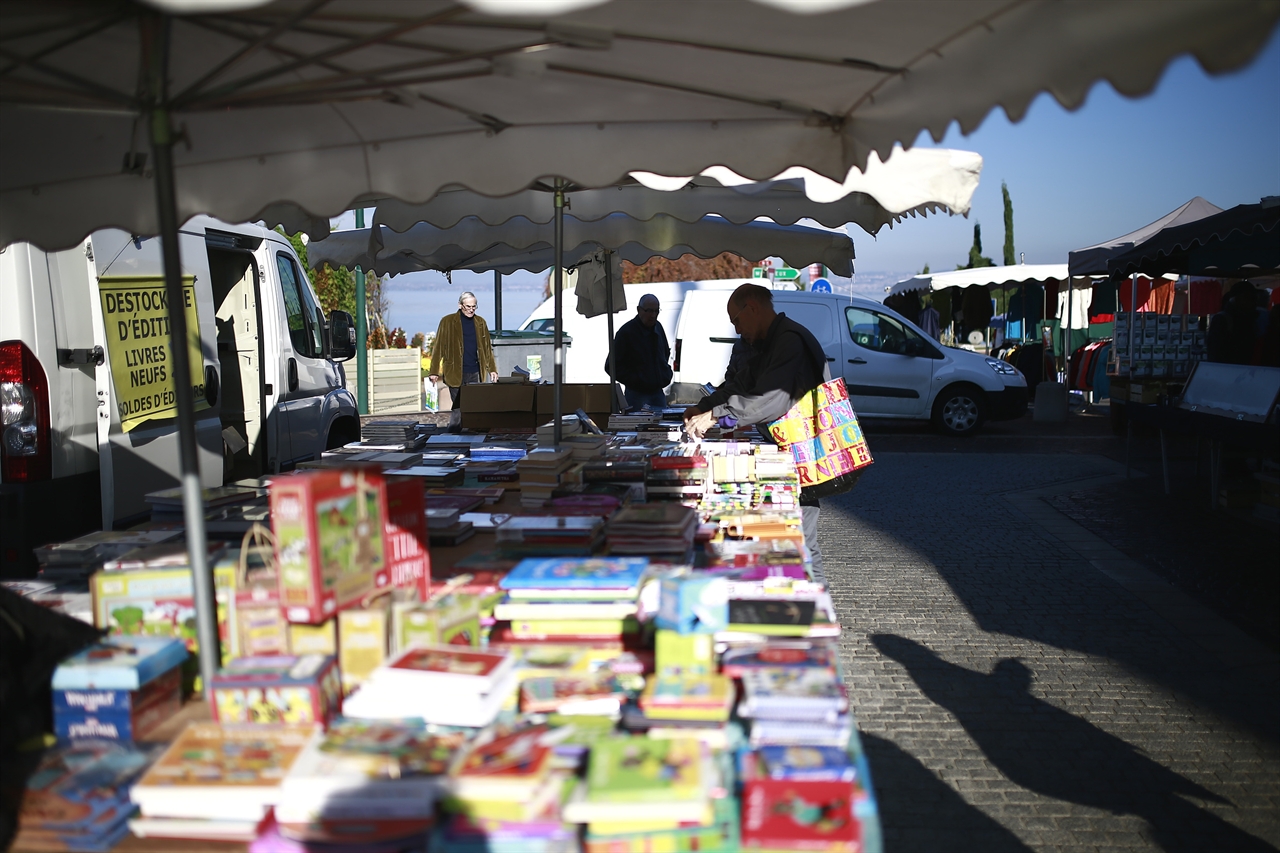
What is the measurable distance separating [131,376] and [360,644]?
12.3ft

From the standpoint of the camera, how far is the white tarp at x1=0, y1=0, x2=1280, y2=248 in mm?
2164

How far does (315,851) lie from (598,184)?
8.35ft

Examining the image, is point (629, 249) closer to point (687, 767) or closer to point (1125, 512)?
point (1125, 512)

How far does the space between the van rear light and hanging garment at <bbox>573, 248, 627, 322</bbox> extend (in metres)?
5.35

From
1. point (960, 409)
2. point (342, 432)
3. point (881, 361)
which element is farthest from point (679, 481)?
point (960, 409)

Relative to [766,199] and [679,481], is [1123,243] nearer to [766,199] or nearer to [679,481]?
[766,199]

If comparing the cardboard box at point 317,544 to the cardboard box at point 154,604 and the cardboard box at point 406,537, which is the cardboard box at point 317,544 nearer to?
the cardboard box at point 406,537

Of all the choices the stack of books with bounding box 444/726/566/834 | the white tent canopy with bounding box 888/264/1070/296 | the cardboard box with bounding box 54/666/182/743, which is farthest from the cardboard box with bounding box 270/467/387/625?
the white tent canopy with bounding box 888/264/1070/296

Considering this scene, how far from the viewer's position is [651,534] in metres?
3.11

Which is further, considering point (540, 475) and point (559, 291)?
point (559, 291)

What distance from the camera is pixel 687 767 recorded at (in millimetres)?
1725

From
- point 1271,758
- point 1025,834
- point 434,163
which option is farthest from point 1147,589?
point 434,163

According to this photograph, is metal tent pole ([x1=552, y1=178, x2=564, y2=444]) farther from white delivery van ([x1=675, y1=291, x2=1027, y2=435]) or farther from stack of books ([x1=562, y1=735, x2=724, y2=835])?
white delivery van ([x1=675, y1=291, x2=1027, y2=435])

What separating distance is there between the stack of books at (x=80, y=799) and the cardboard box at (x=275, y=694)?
7.0 inches
